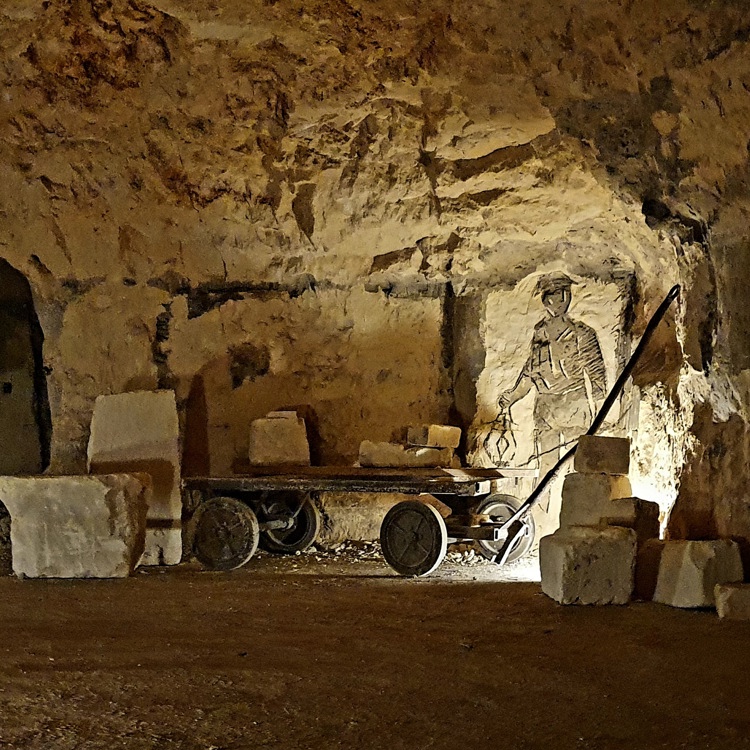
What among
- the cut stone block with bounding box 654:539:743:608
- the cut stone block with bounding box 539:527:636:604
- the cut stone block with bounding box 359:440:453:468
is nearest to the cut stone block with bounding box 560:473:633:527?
the cut stone block with bounding box 539:527:636:604

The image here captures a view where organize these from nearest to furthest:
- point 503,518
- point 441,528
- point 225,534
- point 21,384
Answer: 1. point 441,528
2. point 225,534
3. point 503,518
4. point 21,384

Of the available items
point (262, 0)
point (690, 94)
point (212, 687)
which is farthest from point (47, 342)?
point (690, 94)

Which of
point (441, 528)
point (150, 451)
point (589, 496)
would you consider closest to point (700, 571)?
point (589, 496)

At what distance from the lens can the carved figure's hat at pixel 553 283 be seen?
758cm

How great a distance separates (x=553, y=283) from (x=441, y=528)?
281 cm

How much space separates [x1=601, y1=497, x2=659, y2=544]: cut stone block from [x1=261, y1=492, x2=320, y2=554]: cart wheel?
2.69m

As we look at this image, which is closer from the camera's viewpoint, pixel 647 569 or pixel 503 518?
pixel 647 569

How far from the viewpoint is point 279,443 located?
279 inches

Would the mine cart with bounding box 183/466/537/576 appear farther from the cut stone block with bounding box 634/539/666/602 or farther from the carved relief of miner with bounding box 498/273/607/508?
the cut stone block with bounding box 634/539/666/602

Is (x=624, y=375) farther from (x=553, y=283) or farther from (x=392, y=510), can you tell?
(x=392, y=510)

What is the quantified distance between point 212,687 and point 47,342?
506 centimetres

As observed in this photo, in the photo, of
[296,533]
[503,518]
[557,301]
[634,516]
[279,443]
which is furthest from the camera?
[557,301]

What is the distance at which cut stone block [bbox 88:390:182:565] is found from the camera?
666 centimetres

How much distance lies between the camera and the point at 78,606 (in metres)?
4.98
